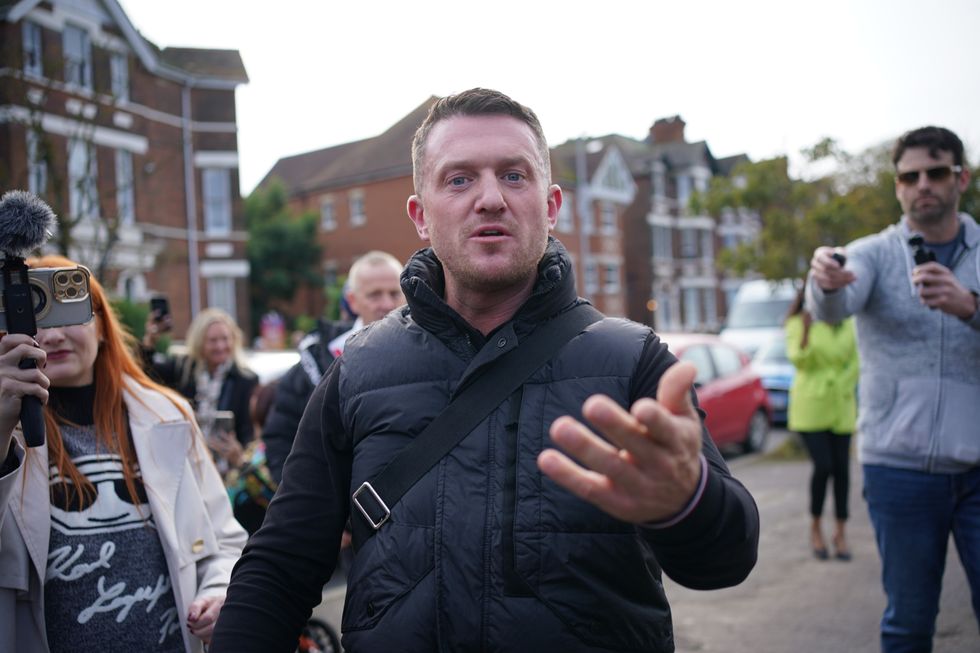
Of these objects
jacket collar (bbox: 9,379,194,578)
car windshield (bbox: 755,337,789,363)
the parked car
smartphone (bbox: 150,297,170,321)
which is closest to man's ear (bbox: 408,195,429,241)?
jacket collar (bbox: 9,379,194,578)

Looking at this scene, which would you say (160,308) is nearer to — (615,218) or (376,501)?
(376,501)

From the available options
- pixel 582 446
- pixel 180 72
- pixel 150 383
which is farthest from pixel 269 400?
pixel 180 72

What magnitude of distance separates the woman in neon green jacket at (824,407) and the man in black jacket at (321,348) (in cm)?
396

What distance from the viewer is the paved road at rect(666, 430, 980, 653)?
197 inches

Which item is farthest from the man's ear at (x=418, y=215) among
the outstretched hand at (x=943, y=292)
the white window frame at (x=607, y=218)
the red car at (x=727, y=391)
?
the white window frame at (x=607, y=218)

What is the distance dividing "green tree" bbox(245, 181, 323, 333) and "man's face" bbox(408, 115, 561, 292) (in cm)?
3642

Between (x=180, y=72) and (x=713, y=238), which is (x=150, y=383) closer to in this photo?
(x=180, y=72)

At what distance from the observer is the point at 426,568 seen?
1.83m

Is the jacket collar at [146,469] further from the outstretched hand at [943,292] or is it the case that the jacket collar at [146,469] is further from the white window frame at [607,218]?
the white window frame at [607,218]

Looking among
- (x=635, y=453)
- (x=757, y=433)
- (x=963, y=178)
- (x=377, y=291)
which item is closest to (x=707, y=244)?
(x=757, y=433)

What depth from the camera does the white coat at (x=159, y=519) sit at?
241 cm

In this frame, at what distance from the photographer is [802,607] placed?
5.67 m

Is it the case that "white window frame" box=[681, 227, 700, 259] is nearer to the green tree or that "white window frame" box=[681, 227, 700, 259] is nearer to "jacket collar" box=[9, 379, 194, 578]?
the green tree

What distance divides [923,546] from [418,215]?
2.48 m
